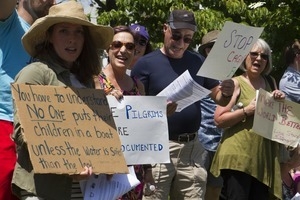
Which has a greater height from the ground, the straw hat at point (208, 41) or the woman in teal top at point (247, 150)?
the straw hat at point (208, 41)

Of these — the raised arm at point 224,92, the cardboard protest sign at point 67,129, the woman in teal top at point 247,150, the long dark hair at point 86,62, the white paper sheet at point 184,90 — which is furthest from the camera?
the woman in teal top at point 247,150

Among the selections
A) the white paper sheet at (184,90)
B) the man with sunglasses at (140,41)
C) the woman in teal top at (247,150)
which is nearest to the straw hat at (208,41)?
the man with sunglasses at (140,41)

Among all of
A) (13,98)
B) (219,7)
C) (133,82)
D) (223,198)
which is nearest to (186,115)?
(133,82)

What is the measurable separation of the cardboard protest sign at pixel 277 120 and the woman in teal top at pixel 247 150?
0.08 meters

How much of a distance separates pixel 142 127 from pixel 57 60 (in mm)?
957

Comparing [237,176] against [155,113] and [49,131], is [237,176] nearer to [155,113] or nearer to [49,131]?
[155,113]

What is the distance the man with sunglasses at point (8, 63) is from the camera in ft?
16.0

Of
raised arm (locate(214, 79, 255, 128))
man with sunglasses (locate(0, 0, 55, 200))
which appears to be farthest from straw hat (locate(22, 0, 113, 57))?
raised arm (locate(214, 79, 255, 128))

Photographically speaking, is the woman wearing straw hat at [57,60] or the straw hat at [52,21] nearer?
the woman wearing straw hat at [57,60]

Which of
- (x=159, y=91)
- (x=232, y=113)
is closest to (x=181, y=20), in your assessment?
(x=159, y=91)

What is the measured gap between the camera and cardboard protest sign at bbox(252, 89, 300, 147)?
22.0 ft

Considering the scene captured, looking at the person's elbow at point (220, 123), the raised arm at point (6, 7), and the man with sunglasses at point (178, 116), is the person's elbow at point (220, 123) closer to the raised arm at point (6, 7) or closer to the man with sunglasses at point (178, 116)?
the man with sunglasses at point (178, 116)

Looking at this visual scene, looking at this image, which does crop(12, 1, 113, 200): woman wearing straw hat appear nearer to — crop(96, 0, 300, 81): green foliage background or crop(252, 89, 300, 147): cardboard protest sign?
crop(252, 89, 300, 147): cardboard protest sign

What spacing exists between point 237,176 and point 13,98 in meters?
2.80
